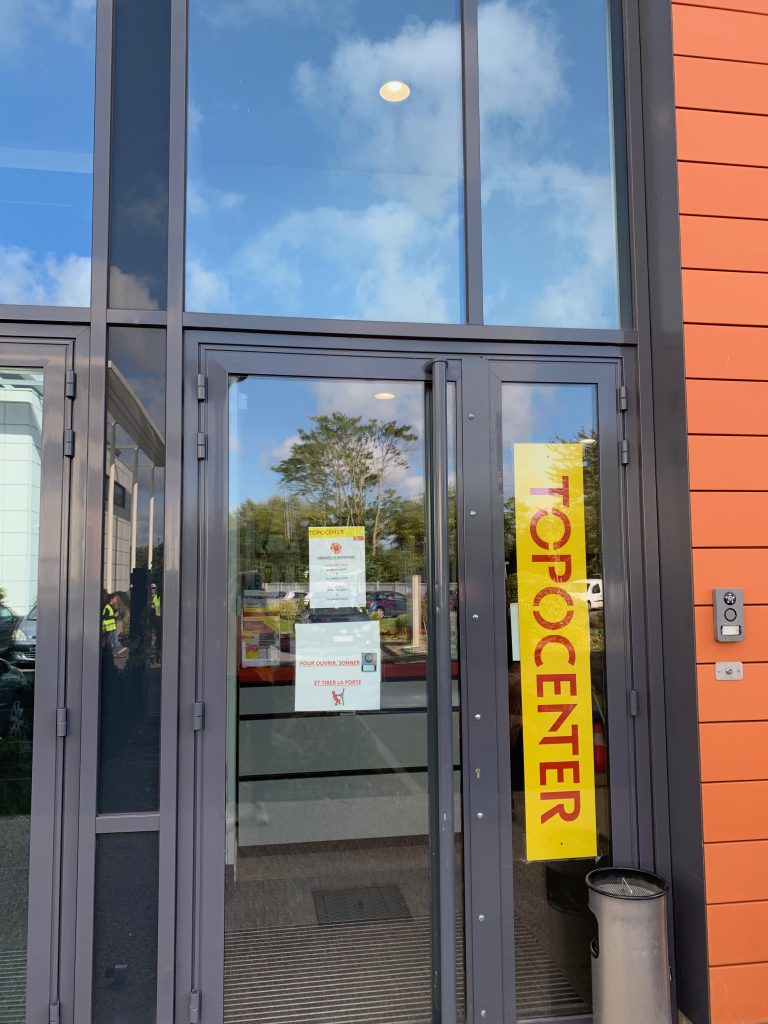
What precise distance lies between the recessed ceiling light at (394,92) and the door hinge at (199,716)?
2.30m

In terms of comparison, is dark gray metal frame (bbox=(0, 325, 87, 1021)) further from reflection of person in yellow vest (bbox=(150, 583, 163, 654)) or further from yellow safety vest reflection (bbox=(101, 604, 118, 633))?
reflection of person in yellow vest (bbox=(150, 583, 163, 654))

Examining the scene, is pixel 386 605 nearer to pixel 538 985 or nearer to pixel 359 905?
pixel 359 905

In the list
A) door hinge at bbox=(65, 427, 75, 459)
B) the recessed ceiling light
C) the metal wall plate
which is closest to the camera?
door hinge at bbox=(65, 427, 75, 459)

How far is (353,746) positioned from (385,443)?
1068 millimetres

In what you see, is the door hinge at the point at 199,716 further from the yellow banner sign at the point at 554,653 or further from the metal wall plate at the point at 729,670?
the metal wall plate at the point at 729,670

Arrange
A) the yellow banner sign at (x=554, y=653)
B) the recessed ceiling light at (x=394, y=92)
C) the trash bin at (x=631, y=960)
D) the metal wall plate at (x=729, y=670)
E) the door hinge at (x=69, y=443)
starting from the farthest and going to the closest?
the recessed ceiling light at (x=394, y=92), the yellow banner sign at (x=554, y=653), the metal wall plate at (x=729, y=670), the door hinge at (x=69, y=443), the trash bin at (x=631, y=960)

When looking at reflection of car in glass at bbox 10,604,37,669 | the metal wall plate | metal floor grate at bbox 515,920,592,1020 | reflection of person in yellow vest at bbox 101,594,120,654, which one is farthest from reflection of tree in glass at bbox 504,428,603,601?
reflection of car in glass at bbox 10,604,37,669

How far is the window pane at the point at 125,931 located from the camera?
229cm

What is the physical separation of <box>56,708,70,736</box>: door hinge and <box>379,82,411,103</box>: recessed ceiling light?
246 cm

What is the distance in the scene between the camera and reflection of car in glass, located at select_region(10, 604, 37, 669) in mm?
2352

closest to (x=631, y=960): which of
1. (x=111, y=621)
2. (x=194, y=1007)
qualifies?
(x=194, y=1007)

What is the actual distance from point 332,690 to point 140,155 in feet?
6.42

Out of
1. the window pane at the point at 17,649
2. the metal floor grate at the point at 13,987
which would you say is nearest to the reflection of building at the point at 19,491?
the window pane at the point at 17,649

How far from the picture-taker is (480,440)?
8.66 ft
